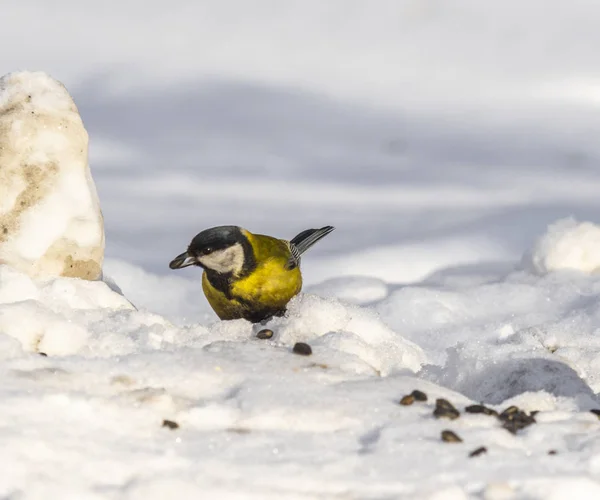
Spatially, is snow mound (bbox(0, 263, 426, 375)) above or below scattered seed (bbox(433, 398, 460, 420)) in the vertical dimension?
below

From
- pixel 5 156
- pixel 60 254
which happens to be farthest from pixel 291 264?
pixel 5 156

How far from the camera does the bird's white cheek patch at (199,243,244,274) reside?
5207 mm

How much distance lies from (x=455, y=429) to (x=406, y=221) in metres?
4.91

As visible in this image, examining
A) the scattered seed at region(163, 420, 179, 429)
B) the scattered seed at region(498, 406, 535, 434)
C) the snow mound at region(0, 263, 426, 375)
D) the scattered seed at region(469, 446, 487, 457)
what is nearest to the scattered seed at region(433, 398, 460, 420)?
the scattered seed at region(498, 406, 535, 434)

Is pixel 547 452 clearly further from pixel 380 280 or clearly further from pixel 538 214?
pixel 538 214

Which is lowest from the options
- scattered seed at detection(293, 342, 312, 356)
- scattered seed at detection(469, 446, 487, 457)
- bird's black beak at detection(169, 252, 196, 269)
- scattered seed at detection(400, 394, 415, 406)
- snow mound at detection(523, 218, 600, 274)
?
snow mound at detection(523, 218, 600, 274)

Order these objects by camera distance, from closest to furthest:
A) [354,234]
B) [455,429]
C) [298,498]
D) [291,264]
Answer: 1. [298,498]
2. [455,429]
3. [291,264]
4. [354,234]

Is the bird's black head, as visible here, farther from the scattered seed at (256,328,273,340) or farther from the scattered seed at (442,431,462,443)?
the scattered seed at (442,431,462,443)

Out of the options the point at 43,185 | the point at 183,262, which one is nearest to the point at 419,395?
the point at 183,262

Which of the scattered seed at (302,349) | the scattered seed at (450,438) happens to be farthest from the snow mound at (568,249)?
the scattered seed at (450,438)

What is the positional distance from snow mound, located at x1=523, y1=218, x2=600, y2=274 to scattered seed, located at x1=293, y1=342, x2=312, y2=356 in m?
3.09

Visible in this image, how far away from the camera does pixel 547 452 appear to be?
3.62m

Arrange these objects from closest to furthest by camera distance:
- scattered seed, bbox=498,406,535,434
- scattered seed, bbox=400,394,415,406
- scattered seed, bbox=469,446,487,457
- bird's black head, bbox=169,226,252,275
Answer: scattered seed, bbox=469,446,487,457 < scattered seed, bbox=498,406,535,434 < scattered seed, bbox=400,394,415,406 < bird's black head, bbox=169,226,252,275

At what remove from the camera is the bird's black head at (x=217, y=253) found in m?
5.19
